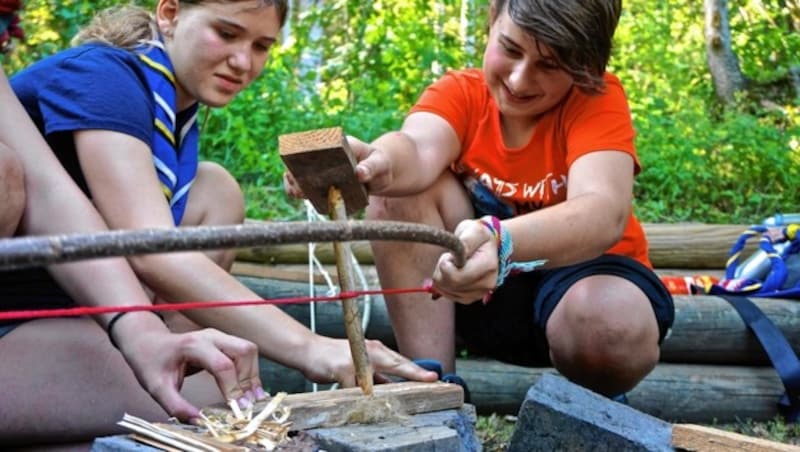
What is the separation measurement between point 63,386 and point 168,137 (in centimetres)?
69

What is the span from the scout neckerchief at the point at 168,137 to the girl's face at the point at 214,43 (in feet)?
0.15

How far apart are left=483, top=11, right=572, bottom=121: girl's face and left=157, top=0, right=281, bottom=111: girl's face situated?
2.08 feet

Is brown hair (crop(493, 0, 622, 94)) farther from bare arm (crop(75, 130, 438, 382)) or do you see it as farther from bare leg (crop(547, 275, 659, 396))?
bare arm (crop(75, 130, 438, 382))

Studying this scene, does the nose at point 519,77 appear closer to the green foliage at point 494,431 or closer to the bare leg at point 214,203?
the bare leg at point 214,203

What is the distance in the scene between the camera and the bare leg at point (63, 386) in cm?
238

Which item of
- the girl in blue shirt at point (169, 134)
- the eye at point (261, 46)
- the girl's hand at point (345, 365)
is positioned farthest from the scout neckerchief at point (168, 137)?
the girl's hand at point (345, 365)

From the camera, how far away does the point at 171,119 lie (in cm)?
278

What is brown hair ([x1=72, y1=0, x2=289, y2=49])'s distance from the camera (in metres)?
2.85

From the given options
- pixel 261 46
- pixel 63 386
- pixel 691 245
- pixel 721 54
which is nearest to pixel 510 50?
pixel 261 46

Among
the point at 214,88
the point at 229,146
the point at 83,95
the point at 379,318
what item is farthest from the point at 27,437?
the point at 229,146

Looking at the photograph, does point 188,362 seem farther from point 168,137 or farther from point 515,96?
point 515,96

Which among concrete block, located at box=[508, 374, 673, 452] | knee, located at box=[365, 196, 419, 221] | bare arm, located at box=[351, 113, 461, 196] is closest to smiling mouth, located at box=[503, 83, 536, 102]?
bare arm, located at box=[351, 113, 461, 196]

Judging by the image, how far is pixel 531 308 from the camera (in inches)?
132

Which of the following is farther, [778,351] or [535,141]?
[778,351]
